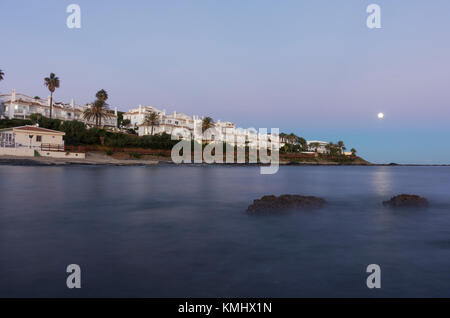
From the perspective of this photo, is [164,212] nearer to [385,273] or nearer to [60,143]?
[385,273]

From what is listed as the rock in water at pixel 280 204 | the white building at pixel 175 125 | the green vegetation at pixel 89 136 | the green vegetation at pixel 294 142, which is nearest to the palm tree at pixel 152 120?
the white building at pixel 175 125

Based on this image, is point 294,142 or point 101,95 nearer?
point 101,95

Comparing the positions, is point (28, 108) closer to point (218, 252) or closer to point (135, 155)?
point (135, 155)

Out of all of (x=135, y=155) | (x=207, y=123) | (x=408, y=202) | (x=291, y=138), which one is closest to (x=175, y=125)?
(x=207, y=123)

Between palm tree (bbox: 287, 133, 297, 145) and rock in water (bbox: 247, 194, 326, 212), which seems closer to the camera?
rock in water (bbox: 247, 194, 326, 212)

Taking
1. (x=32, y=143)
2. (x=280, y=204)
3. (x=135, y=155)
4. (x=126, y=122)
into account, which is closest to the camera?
(x=280, y=204)

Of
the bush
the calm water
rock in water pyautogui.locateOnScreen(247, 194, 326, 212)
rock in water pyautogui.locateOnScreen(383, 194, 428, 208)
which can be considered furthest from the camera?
the bush

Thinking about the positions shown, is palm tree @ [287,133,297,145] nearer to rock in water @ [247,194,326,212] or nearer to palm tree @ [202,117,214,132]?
palm tree @ [202,117,214,132]

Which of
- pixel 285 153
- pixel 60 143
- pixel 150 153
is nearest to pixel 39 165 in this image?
pixel 60 143

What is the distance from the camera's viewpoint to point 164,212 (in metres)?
14.0

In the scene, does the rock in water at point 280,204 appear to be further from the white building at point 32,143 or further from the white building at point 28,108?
the white building at point 28,108

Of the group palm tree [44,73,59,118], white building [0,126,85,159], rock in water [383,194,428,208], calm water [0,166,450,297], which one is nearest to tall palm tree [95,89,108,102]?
palm tree [44,73,59,118]

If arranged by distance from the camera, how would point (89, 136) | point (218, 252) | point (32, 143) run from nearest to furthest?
point (218, 252)
point (32, 143)
point (89, 136)
